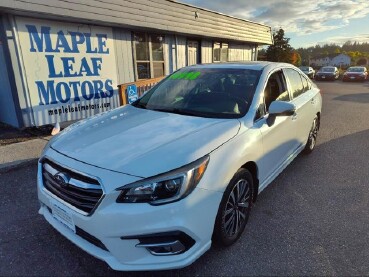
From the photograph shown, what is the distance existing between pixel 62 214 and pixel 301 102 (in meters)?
3.51

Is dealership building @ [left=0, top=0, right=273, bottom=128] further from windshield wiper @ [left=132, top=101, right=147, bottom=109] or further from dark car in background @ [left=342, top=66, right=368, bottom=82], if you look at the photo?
dark car in background @ [left=342, top=66, right=368, bottom=82]

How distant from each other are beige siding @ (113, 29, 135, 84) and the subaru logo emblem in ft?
21.4

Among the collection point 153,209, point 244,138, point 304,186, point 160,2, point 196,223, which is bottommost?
point 304,186

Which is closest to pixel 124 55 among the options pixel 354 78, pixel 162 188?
pixel 162 188

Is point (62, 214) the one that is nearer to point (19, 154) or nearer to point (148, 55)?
point (19, 154)

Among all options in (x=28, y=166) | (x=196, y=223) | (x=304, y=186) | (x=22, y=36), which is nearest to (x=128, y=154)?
(x=196, y=223)

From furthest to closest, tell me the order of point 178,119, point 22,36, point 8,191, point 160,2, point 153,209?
point 160,2, point 22,36, point 8,191, point 178,119, point 153,209

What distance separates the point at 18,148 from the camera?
5.01 m

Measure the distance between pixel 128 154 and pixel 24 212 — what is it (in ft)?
6.15

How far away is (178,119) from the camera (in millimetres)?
2750

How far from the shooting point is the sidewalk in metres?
4.35

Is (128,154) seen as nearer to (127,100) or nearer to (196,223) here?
(196,223)

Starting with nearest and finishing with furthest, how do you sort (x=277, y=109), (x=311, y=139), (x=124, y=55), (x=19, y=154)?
(x=277, y=109)
(x=19, y=154)
(x=311, y=139)
(x=124, y=55)

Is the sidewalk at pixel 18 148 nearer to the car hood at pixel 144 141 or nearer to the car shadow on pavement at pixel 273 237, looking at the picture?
the car shadow on pavement at pixel 273 237
